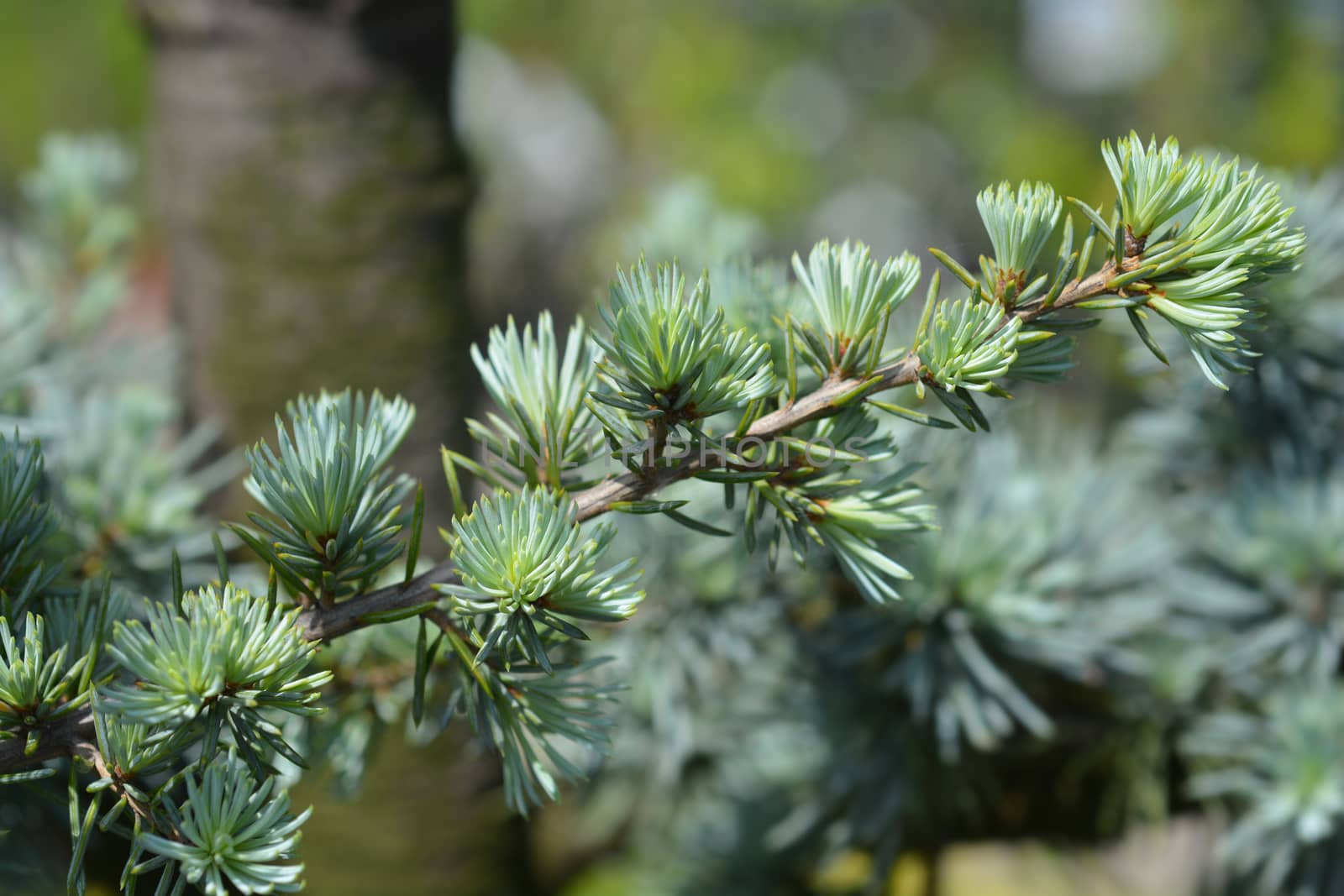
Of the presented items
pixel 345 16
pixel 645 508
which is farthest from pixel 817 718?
pixel 345 16

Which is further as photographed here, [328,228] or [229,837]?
[328,228]

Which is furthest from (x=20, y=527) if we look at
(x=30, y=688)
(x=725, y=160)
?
(x=725, y=160)

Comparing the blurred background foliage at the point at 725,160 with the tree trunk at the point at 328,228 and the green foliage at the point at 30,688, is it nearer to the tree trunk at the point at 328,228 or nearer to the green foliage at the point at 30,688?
the tree trunk at the point at 328,228

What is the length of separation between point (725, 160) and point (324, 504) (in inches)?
81.9

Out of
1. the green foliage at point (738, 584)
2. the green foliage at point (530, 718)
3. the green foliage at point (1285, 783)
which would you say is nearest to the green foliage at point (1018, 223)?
the green foliage at point (738, 584)

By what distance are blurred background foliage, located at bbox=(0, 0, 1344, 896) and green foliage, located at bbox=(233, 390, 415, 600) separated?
109mm

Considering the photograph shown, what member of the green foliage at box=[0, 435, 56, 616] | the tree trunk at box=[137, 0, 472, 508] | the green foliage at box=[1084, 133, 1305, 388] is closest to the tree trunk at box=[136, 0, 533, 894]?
the tree trunk at box=[137, 0, 472, 508]

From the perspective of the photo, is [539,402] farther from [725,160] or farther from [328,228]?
[725,160]

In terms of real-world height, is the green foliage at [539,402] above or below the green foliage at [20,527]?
above

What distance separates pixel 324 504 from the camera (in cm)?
19

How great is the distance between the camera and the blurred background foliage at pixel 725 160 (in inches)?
16.5

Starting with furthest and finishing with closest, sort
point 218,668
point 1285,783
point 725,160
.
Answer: point 725,160
point 1285,783
point 218,668

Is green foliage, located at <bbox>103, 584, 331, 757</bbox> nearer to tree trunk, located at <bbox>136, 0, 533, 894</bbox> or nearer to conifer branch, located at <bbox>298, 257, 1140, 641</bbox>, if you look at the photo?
conifer branch, located at <bbox>298, 257, 1140, 641</bbox>

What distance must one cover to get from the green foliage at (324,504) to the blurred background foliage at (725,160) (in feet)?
0.36
